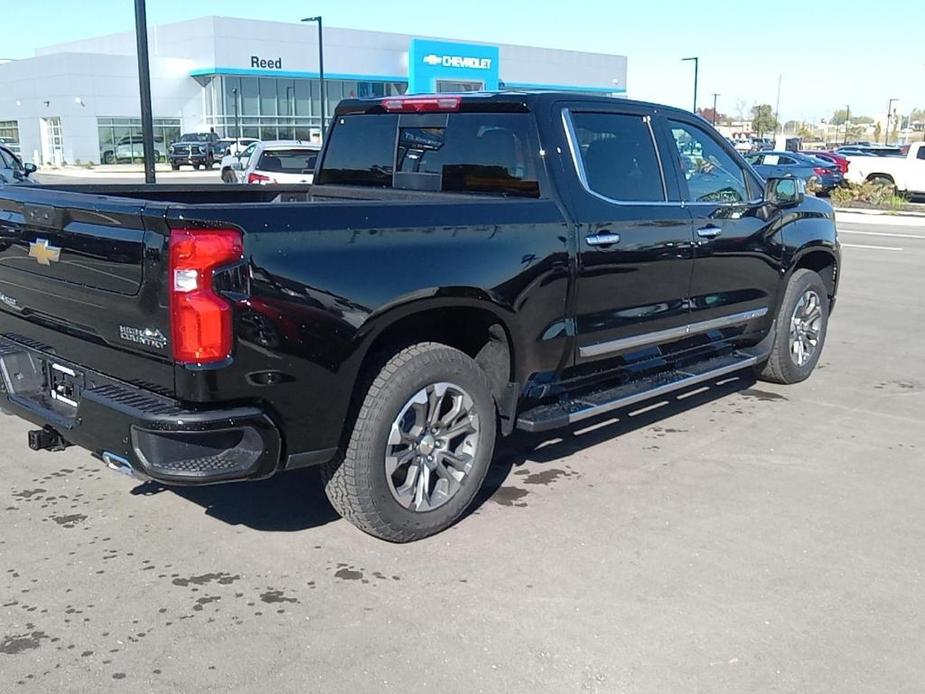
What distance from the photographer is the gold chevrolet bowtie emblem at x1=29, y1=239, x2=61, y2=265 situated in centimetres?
393

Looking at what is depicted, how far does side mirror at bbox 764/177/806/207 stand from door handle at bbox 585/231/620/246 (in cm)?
183

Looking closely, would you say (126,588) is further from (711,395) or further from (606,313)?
(711,395)

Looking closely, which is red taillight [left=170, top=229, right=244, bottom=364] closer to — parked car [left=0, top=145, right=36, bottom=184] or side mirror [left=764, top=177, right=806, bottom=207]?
side mirror [left=764, top=177, right=806, bottom=207]

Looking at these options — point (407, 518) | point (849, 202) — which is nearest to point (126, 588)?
point (407, 518)

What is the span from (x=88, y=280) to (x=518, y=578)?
84.7 inches

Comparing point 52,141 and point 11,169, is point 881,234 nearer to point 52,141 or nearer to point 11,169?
point 11,169

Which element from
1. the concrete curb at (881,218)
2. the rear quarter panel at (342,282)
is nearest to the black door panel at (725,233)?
the rear quarter panel at (342,282)

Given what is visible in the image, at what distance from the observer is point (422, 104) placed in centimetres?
529

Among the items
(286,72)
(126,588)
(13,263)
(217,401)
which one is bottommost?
(126,588)

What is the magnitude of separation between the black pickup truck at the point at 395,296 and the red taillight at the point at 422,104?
0.02m

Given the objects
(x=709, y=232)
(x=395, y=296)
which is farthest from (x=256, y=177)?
(x=395, y=296)

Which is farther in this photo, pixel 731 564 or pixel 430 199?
pixel 430 199

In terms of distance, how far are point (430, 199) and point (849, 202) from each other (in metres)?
25.3

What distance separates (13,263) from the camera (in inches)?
168
